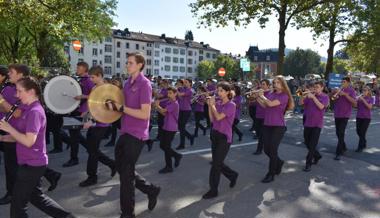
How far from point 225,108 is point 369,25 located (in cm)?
2487

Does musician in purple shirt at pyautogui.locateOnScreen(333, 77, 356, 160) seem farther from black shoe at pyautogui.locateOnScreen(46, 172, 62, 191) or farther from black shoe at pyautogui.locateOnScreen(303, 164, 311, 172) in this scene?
black shoe at pyautogui.locateOnScreen(46, 172, 62, 191)

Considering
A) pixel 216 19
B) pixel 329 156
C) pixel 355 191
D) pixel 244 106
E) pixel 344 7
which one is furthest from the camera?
pixel 344 7

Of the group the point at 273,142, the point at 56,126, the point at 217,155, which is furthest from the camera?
the point at 56,126

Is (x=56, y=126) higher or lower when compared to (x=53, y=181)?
higher

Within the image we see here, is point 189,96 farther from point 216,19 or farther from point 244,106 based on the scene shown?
point 216,19

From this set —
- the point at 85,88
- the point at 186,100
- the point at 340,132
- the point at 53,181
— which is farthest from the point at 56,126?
the point at 340,132

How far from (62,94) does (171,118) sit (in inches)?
82.2

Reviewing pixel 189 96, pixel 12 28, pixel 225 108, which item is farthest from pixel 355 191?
pixel 12 28

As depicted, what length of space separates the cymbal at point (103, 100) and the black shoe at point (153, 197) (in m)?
1.18

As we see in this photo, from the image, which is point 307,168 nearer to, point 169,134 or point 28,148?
point 169,134

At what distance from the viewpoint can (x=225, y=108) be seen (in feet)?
19.8

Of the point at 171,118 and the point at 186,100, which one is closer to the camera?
the point at 171,118

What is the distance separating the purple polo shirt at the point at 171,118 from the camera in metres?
7.74

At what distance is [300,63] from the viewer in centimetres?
8675
